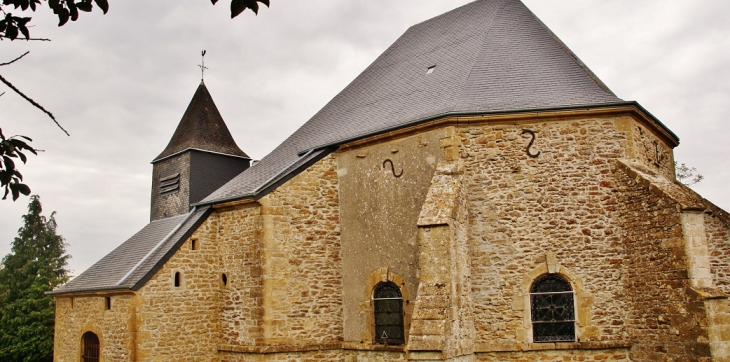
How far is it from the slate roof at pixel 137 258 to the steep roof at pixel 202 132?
2.19m

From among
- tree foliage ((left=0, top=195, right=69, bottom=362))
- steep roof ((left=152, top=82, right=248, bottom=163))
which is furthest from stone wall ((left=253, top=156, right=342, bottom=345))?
tree foliage ((left=0, top=195, right=69, bottom=362))

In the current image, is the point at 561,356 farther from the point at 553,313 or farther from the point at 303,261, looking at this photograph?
the point at 303,261

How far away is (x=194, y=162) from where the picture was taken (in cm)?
1510

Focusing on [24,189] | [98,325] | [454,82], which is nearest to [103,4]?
[24,189]

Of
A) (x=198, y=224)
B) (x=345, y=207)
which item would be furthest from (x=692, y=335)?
(x=198, y=224)

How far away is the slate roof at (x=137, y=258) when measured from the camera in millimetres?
10914

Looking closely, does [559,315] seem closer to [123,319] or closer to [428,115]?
[428,115]

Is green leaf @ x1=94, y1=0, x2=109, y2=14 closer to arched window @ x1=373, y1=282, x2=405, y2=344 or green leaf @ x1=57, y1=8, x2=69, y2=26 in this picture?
green leaf @ x1=57, y1=8, x2=69, y2=26

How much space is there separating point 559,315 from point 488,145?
2664 mm

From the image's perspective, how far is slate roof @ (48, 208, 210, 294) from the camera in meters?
10.9

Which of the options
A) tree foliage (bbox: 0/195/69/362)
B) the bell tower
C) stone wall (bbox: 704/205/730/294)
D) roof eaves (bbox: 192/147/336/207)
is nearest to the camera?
stone wall (bbox: 704/205/730/294)

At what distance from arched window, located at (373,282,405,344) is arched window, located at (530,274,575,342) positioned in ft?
6.73

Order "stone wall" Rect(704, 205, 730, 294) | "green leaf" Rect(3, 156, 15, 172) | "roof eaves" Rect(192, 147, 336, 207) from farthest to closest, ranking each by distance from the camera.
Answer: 1. "roof eaves" Rect(192, 147, 336, 207)
2. "stone wall" Rect(704, 205, 730, 294)
3. "green leaf" Rect(3, 156, 15, 172)

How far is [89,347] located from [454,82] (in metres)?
8.28
